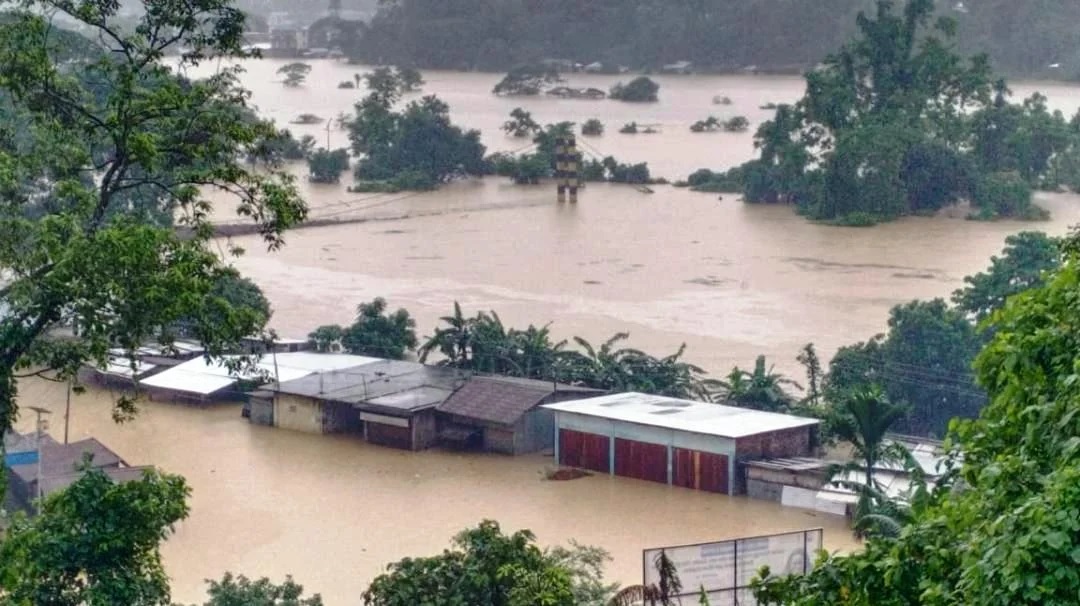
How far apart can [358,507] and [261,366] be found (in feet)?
6.31

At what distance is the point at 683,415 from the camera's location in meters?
7.65

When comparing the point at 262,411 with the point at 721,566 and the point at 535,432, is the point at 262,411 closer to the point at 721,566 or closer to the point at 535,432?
the point at 535,432

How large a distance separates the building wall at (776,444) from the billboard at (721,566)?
2425 mm

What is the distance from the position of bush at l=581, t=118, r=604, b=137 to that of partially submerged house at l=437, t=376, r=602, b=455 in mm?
13828

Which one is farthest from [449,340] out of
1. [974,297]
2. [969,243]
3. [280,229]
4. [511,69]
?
[511,69]

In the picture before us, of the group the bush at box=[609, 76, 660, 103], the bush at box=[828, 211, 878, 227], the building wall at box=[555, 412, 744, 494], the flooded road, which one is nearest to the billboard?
the flooded road

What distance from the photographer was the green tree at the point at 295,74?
2895 centimetres

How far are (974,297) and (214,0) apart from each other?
19.3ft

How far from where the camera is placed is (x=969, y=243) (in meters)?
14.0

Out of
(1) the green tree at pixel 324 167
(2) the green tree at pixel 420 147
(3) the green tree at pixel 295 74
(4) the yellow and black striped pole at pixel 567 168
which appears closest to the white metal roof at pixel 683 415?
(4) the yellow and black striped pole at pixel 567 168

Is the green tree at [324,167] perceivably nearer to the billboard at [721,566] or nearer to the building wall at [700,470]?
the building wall at [700,470]

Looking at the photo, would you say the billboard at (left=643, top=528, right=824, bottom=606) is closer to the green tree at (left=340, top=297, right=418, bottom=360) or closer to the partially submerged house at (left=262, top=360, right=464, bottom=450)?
the partially submerged house at (left=262, top=360, right=464, bottom=450)

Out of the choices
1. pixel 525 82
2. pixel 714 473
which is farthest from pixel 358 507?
pixel 525 82

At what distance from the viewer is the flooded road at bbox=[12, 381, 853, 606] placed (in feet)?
A: 21.2
